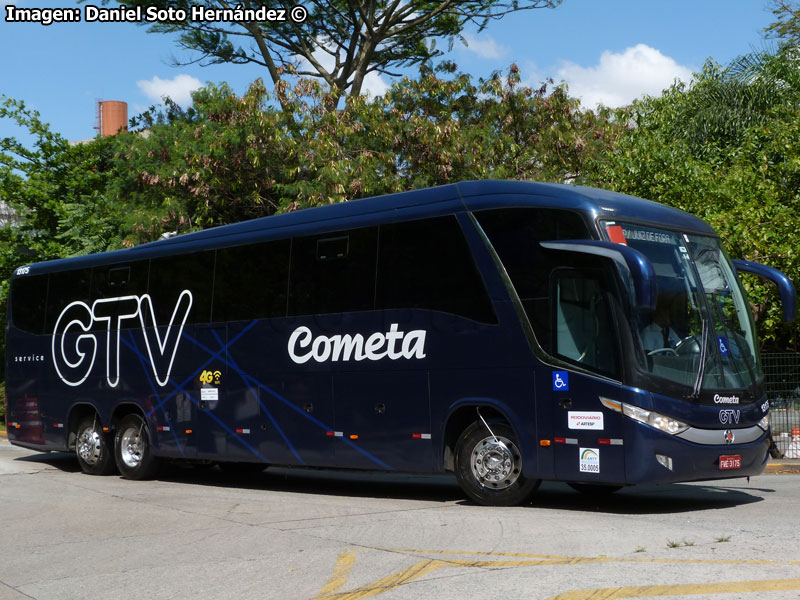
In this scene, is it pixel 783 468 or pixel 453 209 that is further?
pixel 783 468

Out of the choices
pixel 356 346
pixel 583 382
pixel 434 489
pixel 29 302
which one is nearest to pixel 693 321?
pixel 583 382

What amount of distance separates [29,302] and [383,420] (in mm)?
9328

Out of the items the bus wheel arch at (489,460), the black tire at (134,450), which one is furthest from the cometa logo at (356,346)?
the black tire at (134,450)

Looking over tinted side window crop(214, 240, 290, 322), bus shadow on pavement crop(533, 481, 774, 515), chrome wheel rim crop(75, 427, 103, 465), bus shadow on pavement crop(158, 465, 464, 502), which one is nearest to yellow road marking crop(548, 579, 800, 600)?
bus shadow on pavement crop(533, 481, 774, 515)

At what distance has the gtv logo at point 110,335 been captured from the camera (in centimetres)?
1611

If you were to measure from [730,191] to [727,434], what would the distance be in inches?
454

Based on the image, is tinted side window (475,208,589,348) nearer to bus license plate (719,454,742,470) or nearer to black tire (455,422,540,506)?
black tire (455,422,540,506)

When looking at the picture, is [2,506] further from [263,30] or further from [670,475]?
[263,30]

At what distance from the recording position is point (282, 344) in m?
14.2

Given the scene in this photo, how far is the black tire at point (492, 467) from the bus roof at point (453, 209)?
2.51m

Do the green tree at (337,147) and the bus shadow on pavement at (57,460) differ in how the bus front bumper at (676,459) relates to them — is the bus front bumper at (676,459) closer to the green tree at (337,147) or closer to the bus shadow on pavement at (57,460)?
the bus shadow on pavement at (57,460)

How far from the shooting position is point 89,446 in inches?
703

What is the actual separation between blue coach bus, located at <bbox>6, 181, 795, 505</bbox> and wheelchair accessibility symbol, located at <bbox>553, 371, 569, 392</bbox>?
16 millimetres

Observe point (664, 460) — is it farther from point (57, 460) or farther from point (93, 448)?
point (57, 460)
